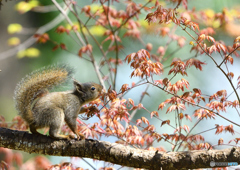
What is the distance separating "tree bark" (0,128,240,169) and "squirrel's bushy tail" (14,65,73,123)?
11.4 inches

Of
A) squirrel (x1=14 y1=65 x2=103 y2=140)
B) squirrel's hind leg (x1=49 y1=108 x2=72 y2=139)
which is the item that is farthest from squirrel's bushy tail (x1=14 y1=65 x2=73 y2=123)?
squirrel's hind leg (x1=49 y1=108 x2=72 y2=139)

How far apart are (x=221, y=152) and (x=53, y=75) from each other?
74.5 inches

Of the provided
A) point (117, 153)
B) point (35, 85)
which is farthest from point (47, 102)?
point (117, 153)

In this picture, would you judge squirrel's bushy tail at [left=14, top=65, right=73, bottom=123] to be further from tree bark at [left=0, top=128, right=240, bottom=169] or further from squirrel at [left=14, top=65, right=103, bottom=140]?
tree bark at [left=0, top=128, right=240, bottom=169]

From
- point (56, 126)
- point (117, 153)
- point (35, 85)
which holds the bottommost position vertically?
point (117, 153)

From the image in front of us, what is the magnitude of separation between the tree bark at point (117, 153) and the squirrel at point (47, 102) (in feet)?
0.43

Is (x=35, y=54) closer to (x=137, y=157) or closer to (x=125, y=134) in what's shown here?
(x=125, y=134)

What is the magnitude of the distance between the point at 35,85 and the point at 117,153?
45.9 inches

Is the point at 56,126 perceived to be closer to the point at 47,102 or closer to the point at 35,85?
the point at 47,102

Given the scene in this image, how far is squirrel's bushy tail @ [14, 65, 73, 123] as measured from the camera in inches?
118

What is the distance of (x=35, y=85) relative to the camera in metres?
3.07

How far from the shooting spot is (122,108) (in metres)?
3.01

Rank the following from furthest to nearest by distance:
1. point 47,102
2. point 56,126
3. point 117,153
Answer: point 47,102, point 56,126, point 117,153

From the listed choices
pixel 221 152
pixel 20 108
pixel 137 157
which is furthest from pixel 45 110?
pixel 221 152
